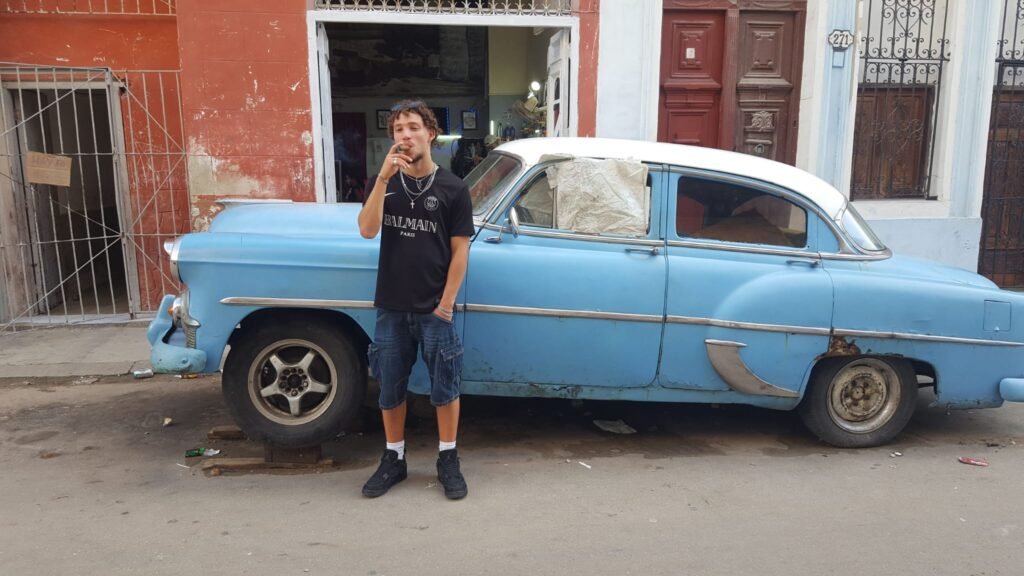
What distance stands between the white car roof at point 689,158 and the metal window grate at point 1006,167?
559cm

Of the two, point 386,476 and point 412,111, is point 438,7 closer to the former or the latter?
point 412,111

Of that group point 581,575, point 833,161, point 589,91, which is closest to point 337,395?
point 581,575

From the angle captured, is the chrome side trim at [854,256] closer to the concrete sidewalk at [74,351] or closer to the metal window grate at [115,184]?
the concrete sidewalk at [74,351]

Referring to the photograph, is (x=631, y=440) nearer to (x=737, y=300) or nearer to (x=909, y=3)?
(x=737, y=300)

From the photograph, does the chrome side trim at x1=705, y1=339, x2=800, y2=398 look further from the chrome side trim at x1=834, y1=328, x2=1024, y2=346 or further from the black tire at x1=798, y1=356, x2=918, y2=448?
the chrome side trim at x1=834, y1=328, x2=1024, y2=346

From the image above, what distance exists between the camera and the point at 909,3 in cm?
857

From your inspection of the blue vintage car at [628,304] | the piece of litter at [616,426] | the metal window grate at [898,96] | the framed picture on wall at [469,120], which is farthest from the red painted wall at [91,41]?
the metal window grate at [898,96]

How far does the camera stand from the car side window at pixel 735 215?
4582 millimetres

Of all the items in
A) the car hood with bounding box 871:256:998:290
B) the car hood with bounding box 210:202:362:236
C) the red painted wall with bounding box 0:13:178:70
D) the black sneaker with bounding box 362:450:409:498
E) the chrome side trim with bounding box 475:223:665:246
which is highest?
the red painted wall with bounding box 0:13:178:70

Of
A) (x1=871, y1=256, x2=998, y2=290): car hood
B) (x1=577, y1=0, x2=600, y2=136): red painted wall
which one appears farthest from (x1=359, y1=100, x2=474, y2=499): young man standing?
(x1=577, y1=0, x2=600, y2=136): red painted wall

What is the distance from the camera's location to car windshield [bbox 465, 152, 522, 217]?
178 inches

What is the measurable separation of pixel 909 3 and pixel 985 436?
5.51m

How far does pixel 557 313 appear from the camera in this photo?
434cm

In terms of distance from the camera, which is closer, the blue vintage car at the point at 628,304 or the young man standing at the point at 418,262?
the young man standing at the point at 418,262
